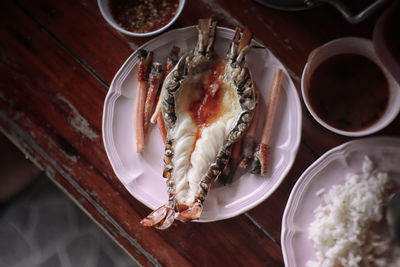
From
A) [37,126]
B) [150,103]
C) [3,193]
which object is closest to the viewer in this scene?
[150,103]

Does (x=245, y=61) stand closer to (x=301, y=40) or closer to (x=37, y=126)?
(x=301, y=40)

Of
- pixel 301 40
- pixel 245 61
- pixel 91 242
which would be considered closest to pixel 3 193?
pixel 91 242

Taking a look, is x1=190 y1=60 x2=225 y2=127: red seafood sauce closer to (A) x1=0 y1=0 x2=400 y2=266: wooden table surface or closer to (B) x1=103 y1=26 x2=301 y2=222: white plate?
(B) x1=103 y1=26 x2=301 y2=222: white plate

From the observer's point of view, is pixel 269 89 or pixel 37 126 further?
pixel 37 126

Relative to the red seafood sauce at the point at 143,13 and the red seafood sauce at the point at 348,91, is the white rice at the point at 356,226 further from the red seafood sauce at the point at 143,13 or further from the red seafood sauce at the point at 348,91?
the red seafood sauce at the point at 143,13

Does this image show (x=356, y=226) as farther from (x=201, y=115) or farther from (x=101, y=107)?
(x=101, y=107)

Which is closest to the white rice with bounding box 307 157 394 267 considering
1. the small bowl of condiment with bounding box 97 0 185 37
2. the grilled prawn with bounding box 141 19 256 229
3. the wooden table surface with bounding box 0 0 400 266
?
the wooden table surface with bounding box 0 0 400 266
